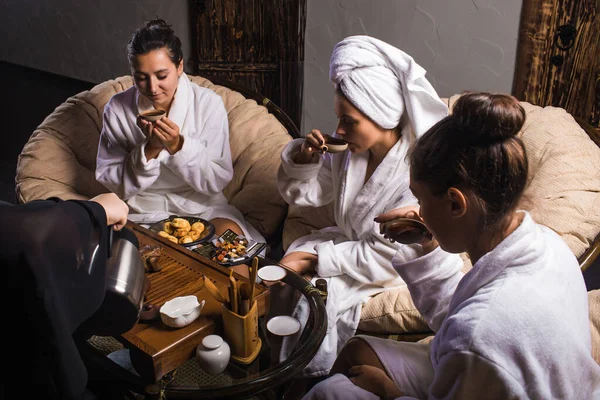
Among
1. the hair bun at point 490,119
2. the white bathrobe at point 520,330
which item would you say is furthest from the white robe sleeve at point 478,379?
the hair bun at point 490,119

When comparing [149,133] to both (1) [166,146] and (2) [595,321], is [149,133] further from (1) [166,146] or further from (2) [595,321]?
(2) [595,321]

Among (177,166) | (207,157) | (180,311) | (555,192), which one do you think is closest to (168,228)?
(177,166)

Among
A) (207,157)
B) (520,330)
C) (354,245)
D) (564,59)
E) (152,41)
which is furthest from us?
(564,59)

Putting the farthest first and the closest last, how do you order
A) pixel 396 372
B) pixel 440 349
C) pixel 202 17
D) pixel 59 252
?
pixel 202 17 < pixel 396 372 < pixel 440 349 < pixel 59 252

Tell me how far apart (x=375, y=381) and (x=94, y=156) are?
6.73ft

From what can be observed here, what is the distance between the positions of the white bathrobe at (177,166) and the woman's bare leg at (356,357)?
97 centimetres

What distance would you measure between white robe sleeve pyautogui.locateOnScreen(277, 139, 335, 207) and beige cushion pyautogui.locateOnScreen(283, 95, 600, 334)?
488mm

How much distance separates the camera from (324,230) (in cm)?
225

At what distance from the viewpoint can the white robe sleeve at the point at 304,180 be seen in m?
2.08

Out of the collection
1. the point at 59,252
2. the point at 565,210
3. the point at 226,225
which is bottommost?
the point at 226,225

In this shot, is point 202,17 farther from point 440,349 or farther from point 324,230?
point 440,349

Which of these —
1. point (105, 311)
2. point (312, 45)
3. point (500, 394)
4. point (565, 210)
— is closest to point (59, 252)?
point (105, 311)

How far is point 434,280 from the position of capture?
147cm

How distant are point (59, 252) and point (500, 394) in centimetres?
83
